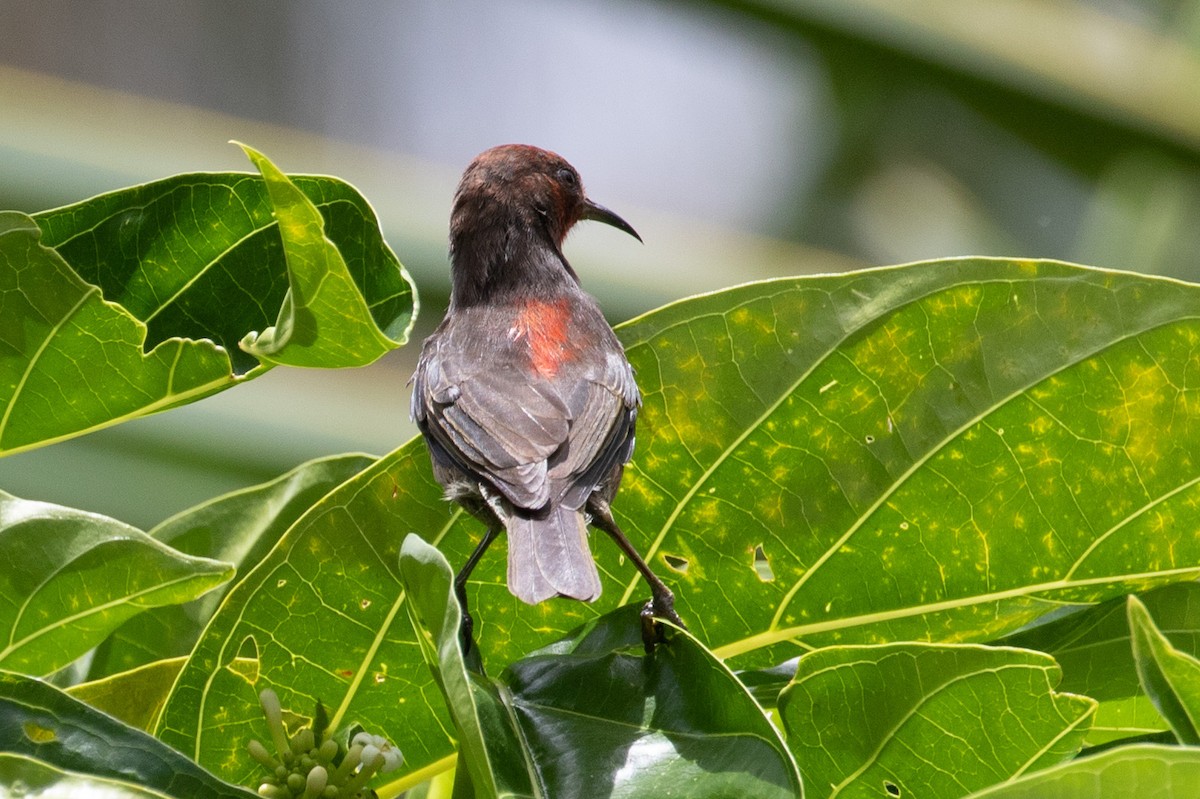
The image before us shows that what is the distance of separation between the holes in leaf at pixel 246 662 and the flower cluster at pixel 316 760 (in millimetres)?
30

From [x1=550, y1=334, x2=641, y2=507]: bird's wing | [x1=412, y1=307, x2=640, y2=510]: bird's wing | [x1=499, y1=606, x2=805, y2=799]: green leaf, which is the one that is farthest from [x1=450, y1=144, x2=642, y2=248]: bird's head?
[x1=499, y1=606, x2=805, y2=799]: green leaf

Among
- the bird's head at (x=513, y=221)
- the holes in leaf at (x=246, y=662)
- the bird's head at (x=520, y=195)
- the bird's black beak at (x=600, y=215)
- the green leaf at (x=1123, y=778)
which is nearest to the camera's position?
the green leaf at (x=1123, y=778)

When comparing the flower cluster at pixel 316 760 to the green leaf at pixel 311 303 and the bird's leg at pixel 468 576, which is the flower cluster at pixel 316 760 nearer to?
the bird's leg at pixel 468 576

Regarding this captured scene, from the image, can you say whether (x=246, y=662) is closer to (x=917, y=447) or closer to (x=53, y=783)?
(x=53, y=783)

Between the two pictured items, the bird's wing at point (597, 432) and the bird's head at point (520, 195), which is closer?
the bird's wing at point (597, 432)

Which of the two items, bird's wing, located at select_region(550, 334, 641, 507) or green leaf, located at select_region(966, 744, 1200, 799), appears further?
bird's wing, located at select_region(550, 334, 641, 507)

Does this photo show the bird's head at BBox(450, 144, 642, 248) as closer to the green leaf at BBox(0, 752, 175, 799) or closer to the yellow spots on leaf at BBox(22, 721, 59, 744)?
the yellow spots on leaf at BBox(22, 721, 59, 744)

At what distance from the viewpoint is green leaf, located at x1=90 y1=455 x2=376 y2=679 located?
6.95 feet

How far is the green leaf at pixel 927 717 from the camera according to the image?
139 cm

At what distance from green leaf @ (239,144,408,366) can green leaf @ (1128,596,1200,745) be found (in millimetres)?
887

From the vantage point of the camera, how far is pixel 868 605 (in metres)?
1.80

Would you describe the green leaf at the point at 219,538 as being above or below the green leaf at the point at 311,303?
Answer: below

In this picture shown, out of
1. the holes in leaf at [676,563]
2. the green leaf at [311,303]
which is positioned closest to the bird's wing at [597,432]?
the holes in leaf at [676,563]

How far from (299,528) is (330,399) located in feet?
28.8
